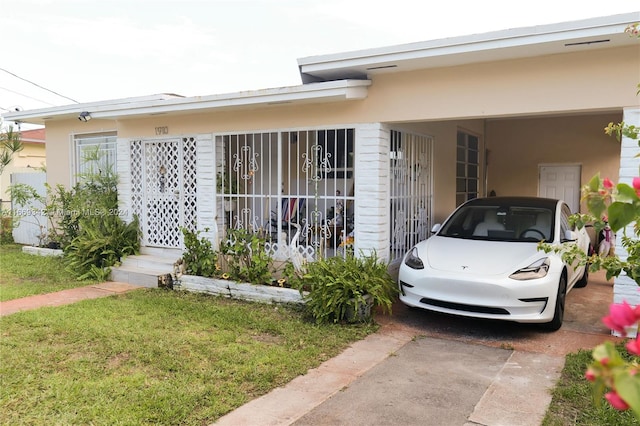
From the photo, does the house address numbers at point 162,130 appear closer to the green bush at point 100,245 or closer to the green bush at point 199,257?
the green bush at point 100,245

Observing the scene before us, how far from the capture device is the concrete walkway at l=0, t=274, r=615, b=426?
3475 mm

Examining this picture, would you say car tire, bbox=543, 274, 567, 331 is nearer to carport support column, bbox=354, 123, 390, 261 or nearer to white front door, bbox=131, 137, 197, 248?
carport support column, bbox=354, 123, 390, 261

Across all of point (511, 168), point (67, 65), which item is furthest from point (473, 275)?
point (67, 65)

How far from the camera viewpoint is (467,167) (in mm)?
10539

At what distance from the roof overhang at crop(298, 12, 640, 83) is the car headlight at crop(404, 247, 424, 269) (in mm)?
2318

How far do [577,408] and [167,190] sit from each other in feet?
23.2

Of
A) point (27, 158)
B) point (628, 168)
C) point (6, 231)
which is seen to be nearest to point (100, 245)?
point (6, 231)

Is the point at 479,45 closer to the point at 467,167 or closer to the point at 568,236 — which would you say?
the point at 568,236

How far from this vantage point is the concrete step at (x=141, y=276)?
24.7ft

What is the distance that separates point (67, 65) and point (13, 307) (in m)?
13.3

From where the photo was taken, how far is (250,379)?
13.3ft

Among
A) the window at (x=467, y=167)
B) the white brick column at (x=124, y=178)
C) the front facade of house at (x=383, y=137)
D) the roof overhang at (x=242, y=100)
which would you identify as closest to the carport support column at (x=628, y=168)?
the front facade of house at (x=383, y=137)

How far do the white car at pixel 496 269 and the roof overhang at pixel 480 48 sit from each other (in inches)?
73.5

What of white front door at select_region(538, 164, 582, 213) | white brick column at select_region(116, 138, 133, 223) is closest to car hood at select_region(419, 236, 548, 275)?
white brick column at select_region(116, 138, 133, 223)
